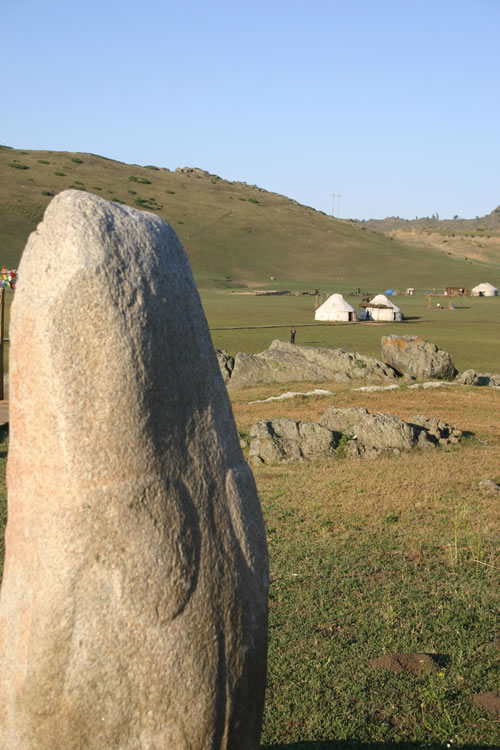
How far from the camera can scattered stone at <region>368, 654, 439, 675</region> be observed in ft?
17.1

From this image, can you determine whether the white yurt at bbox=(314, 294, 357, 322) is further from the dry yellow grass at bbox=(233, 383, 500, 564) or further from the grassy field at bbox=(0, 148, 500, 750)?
the dry yellow grass at bbox=(233, 383, 500, 564)

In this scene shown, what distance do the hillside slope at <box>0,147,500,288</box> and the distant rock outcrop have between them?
63.5 m

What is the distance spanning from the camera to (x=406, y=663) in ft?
17.4

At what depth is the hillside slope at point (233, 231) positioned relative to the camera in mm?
85812

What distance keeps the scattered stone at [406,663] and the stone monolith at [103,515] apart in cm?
274

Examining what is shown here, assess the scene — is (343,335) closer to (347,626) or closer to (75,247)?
(347,626)

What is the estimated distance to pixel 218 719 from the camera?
2801mm

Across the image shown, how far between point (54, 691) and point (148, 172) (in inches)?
5003

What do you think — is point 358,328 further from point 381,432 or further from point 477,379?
point 381,432

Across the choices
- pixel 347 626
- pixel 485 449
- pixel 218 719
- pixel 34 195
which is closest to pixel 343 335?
pixel 485 449

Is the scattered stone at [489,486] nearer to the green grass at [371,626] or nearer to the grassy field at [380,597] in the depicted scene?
the grassy field at [380,597]

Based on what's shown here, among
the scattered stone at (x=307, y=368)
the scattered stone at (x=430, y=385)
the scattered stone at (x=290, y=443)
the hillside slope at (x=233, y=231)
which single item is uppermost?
the hillside slope at (x=233, y=231)

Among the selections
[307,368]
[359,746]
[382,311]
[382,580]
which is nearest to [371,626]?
[382,580]

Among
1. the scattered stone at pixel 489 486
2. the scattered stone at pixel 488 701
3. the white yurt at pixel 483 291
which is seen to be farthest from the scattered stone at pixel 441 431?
the white yurt at pixel 483 291
